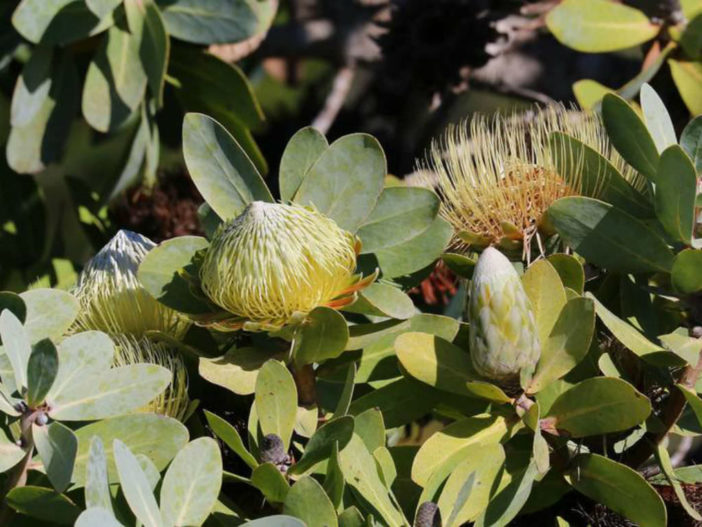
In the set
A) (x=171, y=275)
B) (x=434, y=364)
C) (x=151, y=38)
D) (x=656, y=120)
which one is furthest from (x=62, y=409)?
(x=151, y=38)

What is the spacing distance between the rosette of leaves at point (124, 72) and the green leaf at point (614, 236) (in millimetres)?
522

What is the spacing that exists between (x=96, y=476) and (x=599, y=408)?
0.33 meters

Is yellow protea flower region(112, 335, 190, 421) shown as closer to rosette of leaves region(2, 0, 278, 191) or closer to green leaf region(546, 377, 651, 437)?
green leaf region(546, 377, 651, 437)

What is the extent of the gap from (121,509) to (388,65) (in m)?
1.03

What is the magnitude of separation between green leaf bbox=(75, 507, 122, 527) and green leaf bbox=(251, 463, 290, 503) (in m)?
0.10

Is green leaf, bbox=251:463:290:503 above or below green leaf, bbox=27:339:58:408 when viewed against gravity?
below

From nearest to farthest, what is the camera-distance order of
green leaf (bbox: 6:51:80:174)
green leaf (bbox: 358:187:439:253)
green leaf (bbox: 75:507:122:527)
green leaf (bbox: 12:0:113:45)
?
green leaf (bbox: 75:507:122:527) → green leaf (bbox: 358:187:439:253) → green leaf (bbox: 12:0:113:45) → green leaf (bbox: 6:51:80:174)

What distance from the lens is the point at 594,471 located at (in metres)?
0.72

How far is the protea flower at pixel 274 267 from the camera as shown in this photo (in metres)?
0.73

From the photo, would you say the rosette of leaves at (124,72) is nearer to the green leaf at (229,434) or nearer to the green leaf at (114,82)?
the green leaf at (114,82)

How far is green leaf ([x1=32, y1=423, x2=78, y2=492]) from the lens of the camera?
2.12ft

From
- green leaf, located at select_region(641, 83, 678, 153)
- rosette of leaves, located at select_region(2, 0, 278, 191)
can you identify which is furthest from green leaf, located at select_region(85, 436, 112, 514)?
rosette of leaves, located at select_region(2, 0, 278, 191)

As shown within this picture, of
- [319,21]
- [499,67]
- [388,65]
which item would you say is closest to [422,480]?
[388,65]

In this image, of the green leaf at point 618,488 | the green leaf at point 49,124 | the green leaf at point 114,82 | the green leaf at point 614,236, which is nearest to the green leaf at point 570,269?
the green leaf at point 614,236
